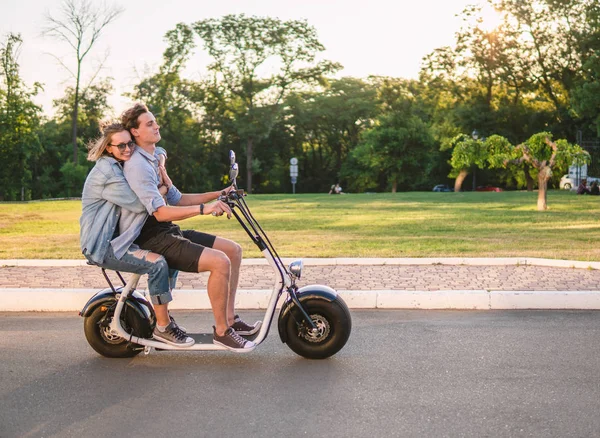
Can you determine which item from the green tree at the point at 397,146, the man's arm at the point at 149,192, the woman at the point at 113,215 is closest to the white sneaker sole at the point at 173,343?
the woman at the point at 113,215

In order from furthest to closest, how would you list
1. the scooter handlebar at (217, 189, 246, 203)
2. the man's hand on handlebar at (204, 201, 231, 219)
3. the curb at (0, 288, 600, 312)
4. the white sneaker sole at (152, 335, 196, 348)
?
the curb at (0, 288, 600, 312) < the white sneaker sole at (152, 335, 196, 348) < the scooter handlebar at (217, 189, 246, 203) < the man's hand on handlebar at (204, 201, 231, 219)

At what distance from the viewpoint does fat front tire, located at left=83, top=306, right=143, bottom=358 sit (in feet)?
19.0

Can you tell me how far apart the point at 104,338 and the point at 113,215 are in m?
0.99

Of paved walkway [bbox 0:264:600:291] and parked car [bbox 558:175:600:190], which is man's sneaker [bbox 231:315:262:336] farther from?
parked car [bbox 558:175:600:190]

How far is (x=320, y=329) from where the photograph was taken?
5699 millimetres

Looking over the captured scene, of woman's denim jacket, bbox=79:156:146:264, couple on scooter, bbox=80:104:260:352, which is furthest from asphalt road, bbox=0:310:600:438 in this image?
woman's denim jacket, bbox=79:156:146:264

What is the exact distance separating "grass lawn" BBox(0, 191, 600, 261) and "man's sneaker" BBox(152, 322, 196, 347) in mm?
6274

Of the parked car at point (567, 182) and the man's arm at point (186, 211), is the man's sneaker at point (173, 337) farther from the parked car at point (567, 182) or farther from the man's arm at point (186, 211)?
the parked car at point (567, 182)

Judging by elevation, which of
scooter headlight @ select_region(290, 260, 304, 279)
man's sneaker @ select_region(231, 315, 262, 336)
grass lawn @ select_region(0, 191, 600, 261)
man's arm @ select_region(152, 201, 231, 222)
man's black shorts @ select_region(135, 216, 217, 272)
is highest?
man's arm @ select_region(152, 201, 231, 222)

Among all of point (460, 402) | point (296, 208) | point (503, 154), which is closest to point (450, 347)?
point (460, 402)

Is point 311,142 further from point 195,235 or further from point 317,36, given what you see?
point 195,235

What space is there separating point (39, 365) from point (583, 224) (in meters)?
15.5

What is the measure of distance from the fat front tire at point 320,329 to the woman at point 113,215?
945 millimetres

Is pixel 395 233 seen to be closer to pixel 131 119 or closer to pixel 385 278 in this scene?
pixel 385 278
